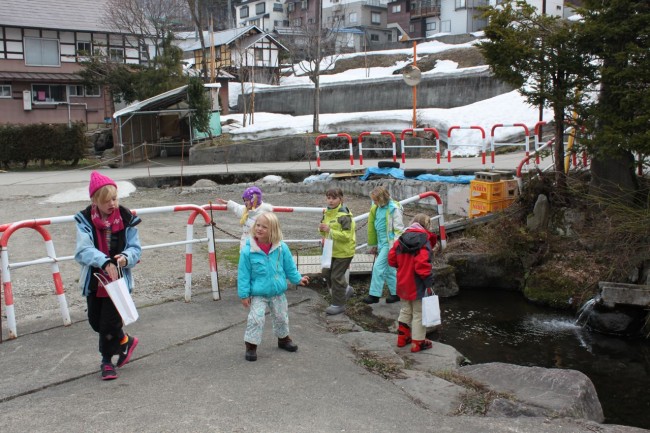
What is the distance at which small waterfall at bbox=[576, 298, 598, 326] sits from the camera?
329 inches

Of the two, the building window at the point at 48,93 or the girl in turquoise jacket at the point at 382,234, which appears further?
the building window at the point at 48,93

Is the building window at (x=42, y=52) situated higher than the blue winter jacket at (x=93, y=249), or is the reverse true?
the building window at (x=42, y=52)

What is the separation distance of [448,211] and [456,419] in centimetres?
953

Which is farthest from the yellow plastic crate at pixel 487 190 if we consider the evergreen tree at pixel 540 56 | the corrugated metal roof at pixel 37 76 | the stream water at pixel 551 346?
the corrugated metal roof at pixel 37 76

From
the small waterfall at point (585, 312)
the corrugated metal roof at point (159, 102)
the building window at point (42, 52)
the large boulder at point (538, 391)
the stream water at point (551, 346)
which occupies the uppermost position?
the building window at point (42, 52)

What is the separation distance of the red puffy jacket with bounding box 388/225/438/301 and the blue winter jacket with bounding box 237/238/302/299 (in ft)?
4.10

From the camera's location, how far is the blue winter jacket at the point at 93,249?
432cm

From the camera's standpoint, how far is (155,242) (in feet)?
34.8

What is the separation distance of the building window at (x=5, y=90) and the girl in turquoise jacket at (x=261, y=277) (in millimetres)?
30386

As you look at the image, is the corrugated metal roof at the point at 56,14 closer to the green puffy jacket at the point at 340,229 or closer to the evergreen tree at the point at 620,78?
the evergreen tree at the point at 620,78

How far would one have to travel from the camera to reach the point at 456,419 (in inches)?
161

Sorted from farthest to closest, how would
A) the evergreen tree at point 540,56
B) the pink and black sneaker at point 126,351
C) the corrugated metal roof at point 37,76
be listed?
the corrugated metal roof at point 37,76 < the evergreen tree at point 540,56 < the pink and black sneaker at point 126,351

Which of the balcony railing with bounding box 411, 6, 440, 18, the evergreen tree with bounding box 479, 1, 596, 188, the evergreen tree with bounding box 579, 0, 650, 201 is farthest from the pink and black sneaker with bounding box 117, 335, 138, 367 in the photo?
the balcony railing with bounding box 411, 6, 440, 18

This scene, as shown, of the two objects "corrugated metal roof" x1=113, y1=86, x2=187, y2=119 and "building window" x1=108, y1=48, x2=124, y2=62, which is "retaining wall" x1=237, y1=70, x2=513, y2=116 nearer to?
"building window" x1=108, y1=48, x2=124, y2=62
